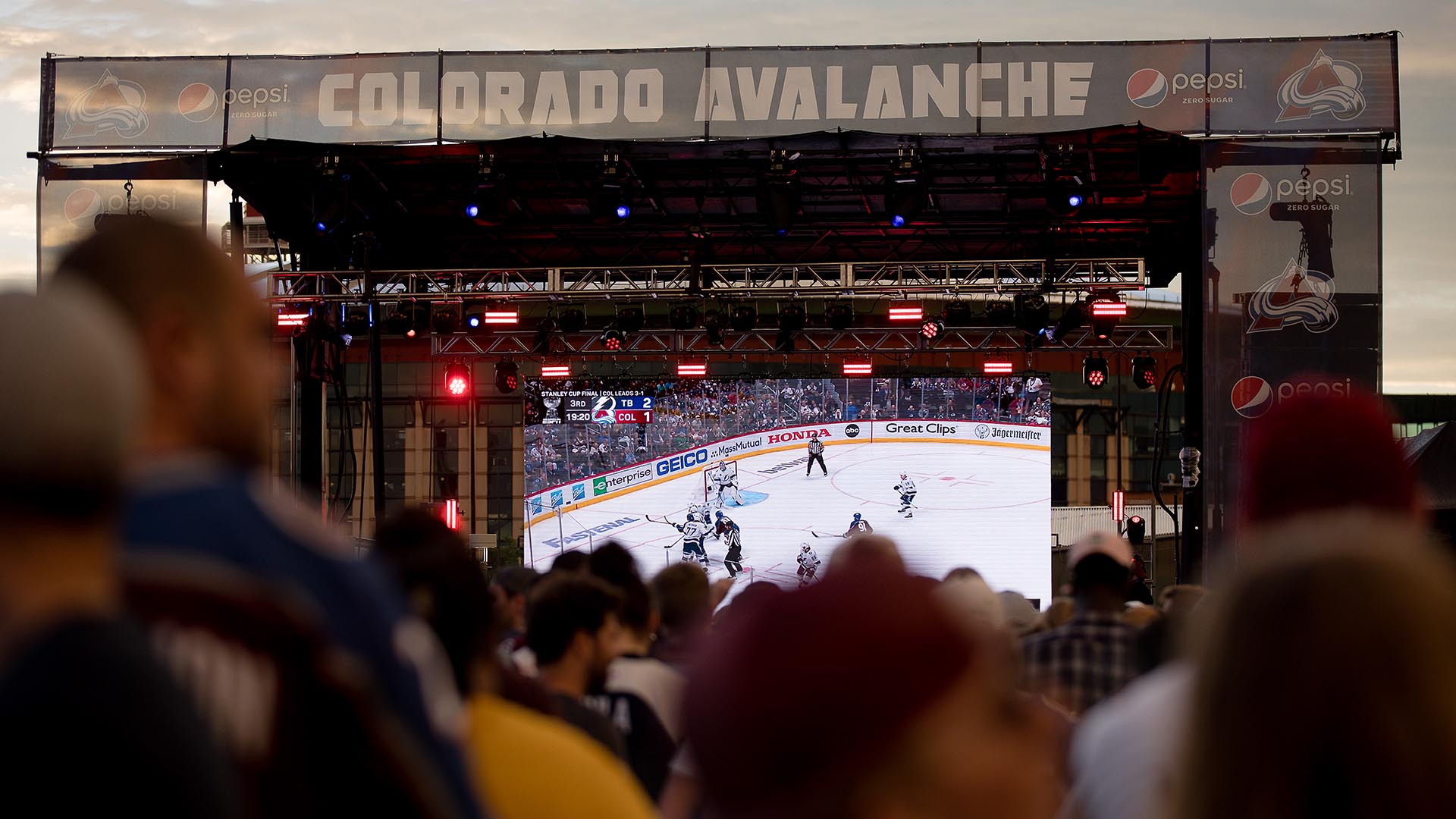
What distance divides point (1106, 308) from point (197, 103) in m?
9.30

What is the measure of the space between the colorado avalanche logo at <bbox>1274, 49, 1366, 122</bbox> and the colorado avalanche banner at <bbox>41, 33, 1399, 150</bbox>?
1 centimetres

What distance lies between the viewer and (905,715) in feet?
3.55

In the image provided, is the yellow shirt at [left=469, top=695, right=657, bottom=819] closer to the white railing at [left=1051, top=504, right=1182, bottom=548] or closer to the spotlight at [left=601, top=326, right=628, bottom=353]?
the spotlight at [left=601, top=326, right=628, bottom=353]

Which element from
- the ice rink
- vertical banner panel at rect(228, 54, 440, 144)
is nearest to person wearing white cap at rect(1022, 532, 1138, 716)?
vertical banner panel at rect(228, 54, 440, 144)

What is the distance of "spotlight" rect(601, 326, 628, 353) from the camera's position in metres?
17.5

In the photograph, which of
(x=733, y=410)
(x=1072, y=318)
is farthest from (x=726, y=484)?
(x=1072, y=318)

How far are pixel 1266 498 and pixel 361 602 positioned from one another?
121 centimetres

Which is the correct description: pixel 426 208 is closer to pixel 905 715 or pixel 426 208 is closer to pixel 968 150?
pixel 968 150

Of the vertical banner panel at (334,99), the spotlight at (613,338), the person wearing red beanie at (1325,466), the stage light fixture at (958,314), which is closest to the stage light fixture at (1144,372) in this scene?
the stage light fixture at (958,314)

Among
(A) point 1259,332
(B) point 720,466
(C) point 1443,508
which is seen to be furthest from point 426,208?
(C) point 1443,508

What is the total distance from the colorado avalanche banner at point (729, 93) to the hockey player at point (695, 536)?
571 centimetres

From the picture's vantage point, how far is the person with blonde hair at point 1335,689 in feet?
3.98

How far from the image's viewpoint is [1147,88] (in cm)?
1268

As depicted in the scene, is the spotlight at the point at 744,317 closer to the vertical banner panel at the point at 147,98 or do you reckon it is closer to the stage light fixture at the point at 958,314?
the stage light fixture at the point at 958,314
